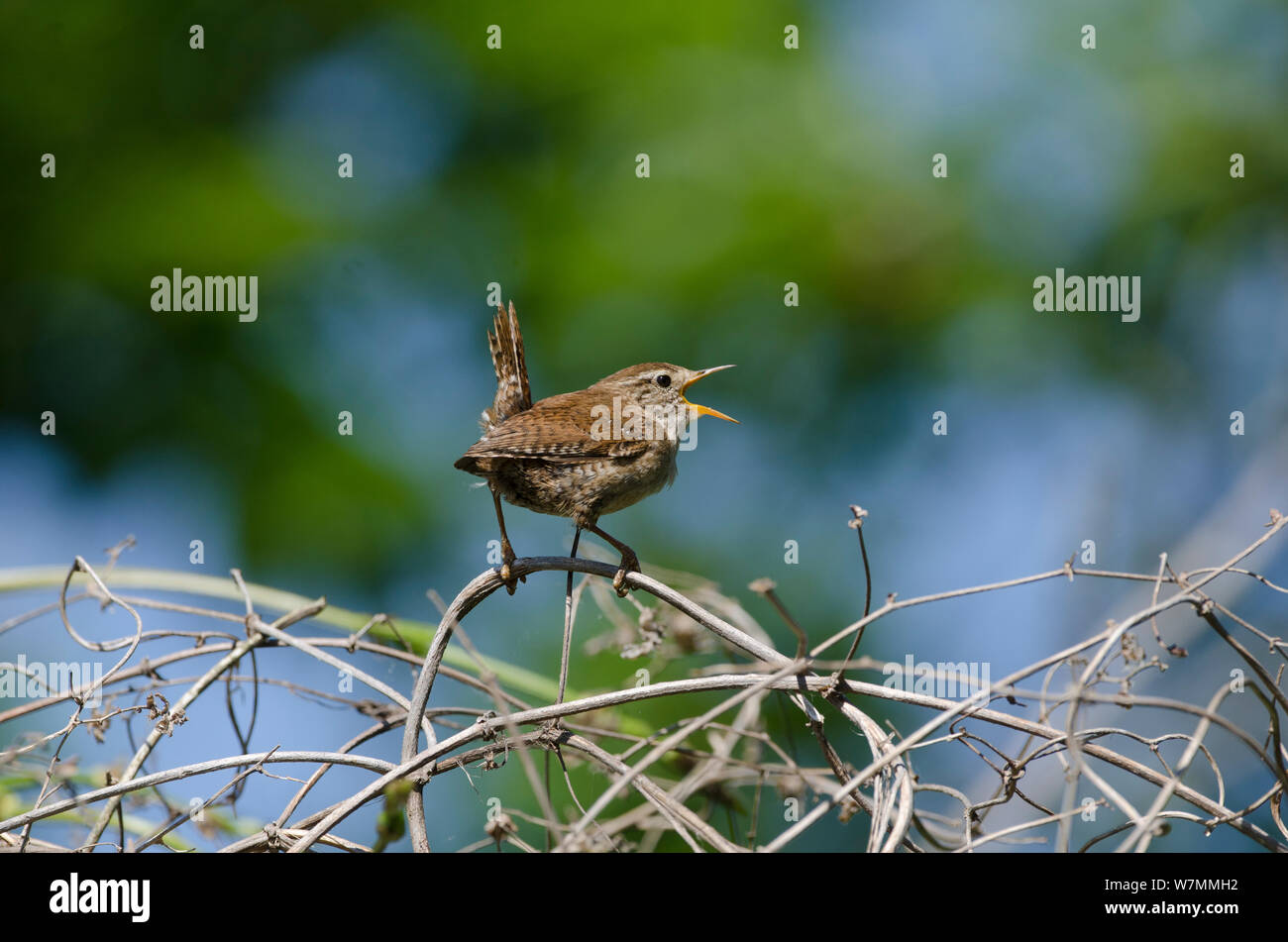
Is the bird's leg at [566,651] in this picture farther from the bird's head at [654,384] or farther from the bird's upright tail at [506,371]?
the bird's head at [654,384]

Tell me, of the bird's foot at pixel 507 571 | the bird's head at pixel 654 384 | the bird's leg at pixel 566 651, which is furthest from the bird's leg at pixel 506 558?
the bird's head at pixel 654 384

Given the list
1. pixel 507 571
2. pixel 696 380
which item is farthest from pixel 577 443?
pixel 507 571

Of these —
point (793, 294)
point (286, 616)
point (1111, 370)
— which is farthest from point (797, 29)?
point (286, 616)

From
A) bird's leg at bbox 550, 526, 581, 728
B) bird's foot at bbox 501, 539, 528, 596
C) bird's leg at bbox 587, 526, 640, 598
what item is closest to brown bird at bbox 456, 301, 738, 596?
bird's leg at bbox 587, 526, 640, 598

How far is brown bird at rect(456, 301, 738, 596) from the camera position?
100 inches

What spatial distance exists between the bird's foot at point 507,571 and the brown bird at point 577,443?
161 mm

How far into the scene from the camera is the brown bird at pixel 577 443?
254 cm

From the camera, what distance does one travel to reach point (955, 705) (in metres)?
1.17

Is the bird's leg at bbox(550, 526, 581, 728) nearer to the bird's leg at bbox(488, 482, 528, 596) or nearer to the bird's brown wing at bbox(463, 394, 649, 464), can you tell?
the bird's leg at bbox(488, 482, 528, 596)

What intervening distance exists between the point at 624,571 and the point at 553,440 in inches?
42.6

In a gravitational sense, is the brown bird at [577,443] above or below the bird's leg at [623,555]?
above

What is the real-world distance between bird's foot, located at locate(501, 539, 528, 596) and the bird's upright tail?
888mm

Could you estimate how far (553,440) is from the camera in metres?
2.60

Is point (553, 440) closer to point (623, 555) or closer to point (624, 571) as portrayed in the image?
point (623, 555)
